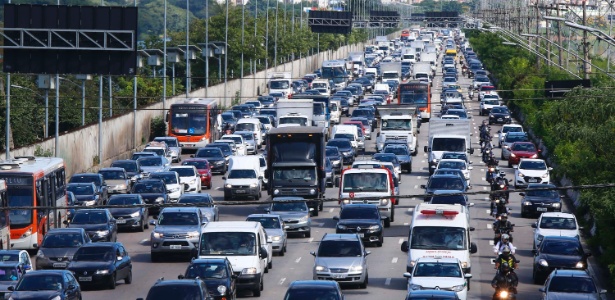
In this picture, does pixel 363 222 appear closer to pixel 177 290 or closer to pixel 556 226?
pixel 556 226

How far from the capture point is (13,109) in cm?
7319

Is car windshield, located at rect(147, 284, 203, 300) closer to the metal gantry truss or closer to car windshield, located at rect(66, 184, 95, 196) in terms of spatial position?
the metal gantry truss

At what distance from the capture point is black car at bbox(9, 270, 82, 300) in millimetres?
29172

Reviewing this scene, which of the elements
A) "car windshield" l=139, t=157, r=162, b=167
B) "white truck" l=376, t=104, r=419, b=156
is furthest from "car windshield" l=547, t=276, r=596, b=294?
"white truck" l=376, t=104, r=419, b=156

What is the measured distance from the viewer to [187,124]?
75.3 m

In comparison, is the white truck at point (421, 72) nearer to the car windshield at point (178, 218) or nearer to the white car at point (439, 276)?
the car windshield at point (178, 218)

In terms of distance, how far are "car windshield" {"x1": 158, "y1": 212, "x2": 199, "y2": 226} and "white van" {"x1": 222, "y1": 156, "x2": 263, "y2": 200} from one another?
553 inches

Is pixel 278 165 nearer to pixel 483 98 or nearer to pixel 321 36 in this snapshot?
pixel 483 98

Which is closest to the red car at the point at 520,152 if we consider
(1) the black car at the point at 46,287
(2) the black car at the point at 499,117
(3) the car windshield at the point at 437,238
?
(2) the black car at the point at 499,117

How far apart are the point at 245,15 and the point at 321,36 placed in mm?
48950

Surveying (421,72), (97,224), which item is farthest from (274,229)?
(421,72)

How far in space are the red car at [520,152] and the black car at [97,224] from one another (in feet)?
99.1

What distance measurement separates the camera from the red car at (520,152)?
68.7m

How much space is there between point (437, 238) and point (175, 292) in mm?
10697
